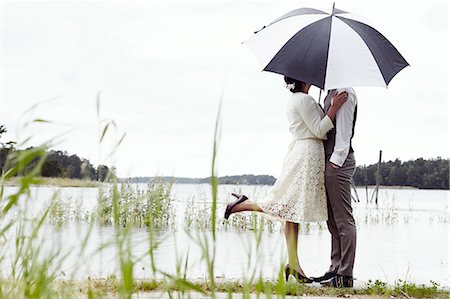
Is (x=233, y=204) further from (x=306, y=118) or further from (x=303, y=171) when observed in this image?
(x=306, y=118)

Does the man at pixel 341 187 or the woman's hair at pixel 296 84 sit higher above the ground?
the woman's hair at pixel 296 84

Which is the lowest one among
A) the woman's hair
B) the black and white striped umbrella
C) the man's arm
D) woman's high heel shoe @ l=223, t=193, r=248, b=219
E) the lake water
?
the lake water

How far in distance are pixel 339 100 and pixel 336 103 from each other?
1.3 inches

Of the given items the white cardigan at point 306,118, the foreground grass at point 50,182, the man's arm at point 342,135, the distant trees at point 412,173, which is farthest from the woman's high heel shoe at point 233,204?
the distant trees at point 412,173

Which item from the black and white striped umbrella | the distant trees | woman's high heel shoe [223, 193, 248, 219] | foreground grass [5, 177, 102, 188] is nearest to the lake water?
woman's high heel shoe [223, 193, 248, 219]

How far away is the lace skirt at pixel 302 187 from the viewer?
5.84 metres

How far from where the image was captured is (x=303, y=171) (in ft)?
19.2

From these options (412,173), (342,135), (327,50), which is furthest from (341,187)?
(412,173)

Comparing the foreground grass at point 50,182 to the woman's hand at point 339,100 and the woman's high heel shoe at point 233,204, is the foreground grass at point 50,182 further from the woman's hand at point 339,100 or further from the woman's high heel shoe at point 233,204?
the woman's hand at point 339,100

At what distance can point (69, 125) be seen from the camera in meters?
2.22

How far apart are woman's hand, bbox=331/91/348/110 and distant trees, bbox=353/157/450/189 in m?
15.9

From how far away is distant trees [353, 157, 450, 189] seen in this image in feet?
73.7

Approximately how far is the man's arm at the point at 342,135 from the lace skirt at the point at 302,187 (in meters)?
0.17

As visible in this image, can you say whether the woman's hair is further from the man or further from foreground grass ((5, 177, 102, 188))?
foreground grass ((5, 177, 102, 188))
